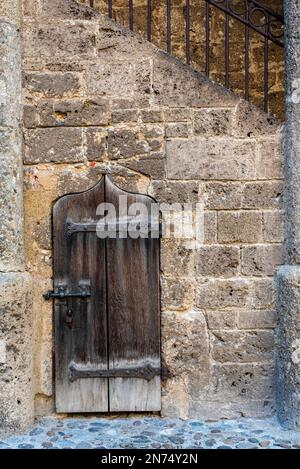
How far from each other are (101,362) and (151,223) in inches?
43.9

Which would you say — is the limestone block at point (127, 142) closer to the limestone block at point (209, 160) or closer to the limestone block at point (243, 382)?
the limestone block at point (209, 160)

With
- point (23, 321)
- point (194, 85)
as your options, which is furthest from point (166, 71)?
point (23, 321)

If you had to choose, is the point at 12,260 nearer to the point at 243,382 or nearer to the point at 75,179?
the point at 75,179

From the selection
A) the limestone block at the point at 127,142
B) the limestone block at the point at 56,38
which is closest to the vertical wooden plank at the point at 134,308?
the limestone block at the point at 127,142

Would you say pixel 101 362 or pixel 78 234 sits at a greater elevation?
pixel 78 234

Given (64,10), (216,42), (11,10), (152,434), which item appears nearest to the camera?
(152,434)

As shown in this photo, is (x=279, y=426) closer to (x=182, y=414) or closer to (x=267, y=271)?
(x=182, y=414)

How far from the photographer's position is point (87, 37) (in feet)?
13.0

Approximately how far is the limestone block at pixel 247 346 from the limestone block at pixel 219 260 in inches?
18.0

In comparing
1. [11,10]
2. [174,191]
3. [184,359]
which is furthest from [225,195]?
[11,10]

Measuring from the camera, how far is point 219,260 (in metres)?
3.99

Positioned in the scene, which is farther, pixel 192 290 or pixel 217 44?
pixel 217 44

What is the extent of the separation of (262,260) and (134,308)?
1.03 metres

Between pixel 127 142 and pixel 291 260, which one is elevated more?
pixel 127 142
